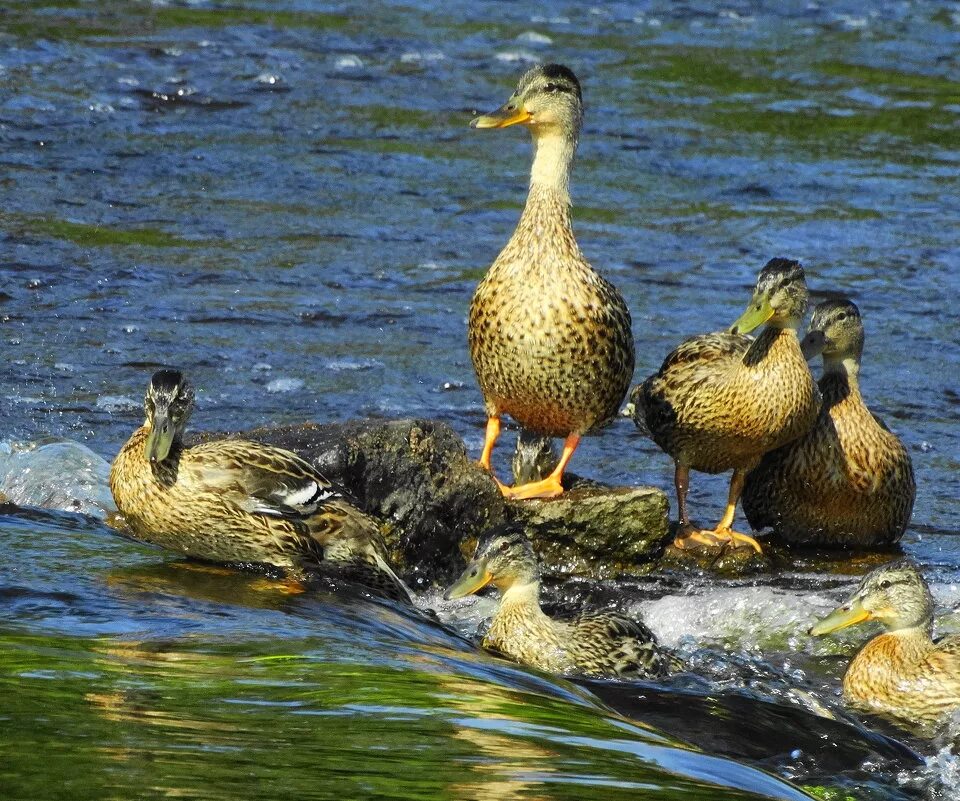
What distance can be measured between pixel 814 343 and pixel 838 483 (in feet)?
2.72

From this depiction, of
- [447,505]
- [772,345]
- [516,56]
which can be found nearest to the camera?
[447,505]

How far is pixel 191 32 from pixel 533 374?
1205cm

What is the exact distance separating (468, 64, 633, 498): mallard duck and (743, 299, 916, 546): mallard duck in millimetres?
979

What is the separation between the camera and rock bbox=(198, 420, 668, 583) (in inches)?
329

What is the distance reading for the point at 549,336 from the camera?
28.3 ft

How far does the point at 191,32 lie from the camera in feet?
64.3

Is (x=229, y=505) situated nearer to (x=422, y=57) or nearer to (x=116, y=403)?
(x=116, y=403)

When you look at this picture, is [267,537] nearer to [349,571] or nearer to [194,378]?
[349,571]

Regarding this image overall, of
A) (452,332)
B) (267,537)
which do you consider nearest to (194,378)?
(452,332)

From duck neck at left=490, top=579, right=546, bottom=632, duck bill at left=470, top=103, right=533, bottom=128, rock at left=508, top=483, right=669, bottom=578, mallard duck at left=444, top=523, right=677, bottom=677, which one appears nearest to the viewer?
mallard duck at left=444, top=523, right=677, bottom=677

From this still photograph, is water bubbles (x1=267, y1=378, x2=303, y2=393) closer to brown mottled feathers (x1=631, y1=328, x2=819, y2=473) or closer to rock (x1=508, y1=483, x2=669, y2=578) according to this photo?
brown mottled feathers (x1=631, y1=328, x2=819, y2=473)

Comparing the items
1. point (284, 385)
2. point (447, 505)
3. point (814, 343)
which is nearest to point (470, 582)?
point (447, 505)

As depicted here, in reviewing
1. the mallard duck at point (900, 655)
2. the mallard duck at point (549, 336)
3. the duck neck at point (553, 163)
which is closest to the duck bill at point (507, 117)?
the duck neck at point (553, 163)

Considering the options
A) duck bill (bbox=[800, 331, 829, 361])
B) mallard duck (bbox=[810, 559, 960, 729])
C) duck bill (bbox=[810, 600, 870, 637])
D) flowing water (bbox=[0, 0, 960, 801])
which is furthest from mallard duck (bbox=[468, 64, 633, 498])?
mallard duck (bbox=[810, 559, 960, 729])
